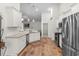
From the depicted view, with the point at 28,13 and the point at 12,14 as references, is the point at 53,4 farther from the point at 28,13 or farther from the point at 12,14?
the point at 12,14

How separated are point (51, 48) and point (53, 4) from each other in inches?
27.7

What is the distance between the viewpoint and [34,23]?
182 centimetres

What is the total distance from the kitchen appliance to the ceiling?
1.23ft

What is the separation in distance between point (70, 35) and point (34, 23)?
623mm

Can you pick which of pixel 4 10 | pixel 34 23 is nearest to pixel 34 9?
pixel 34 23

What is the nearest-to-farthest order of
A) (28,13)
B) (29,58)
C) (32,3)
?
(29,58)
(32,3)
(28,13)

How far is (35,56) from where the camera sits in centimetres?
160

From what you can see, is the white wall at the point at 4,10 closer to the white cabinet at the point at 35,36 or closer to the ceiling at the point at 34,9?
the ceiling at the point at 34,9

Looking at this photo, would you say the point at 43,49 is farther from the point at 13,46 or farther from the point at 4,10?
the point at 4,10

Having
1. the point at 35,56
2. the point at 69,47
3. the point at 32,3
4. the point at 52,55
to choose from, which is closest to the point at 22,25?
the point at 32,3

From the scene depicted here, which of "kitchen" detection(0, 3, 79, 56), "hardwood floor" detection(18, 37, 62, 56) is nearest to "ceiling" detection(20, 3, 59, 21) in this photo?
"kitchen" detection(0, 3, 79, 56)

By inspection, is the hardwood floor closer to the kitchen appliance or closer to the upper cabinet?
the kitchen appliance

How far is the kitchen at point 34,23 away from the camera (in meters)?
1.72

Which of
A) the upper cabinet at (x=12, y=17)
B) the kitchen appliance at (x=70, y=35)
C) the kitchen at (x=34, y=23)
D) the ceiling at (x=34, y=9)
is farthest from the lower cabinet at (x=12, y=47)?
the kitchen appliance at (x=70, y=35)
